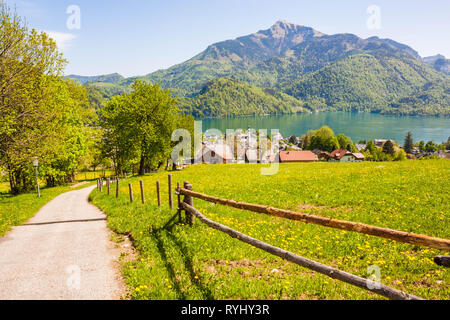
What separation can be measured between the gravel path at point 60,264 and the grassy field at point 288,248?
2.47ft

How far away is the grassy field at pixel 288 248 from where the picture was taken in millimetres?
6137

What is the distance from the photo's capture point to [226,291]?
5992mm

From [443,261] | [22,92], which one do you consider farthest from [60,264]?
[22,92]

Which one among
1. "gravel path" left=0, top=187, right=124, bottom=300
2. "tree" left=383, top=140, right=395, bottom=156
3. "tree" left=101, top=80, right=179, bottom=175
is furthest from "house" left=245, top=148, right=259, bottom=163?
"gravel path" left=0, top=187, right=124, bottom=300

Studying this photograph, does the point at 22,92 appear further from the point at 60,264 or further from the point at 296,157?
the point at 296,157

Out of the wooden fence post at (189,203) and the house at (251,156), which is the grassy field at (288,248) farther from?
the house at (251,156)

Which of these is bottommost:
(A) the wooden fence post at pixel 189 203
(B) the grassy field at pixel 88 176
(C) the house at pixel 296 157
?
(B) the grassy field at pixel 88 176

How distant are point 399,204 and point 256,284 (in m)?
11.0

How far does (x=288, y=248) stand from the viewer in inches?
344

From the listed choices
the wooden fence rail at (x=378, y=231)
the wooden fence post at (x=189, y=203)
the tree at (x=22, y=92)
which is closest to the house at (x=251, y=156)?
the tree at (x=22, y=92)

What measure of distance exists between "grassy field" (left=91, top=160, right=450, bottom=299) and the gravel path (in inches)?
29.7

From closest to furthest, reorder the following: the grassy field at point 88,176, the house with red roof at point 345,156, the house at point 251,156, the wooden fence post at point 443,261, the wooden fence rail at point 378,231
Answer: the wooden fence rail at point 378,231, the wooden fence post at point 443,261, the grassy field at point 88,176, the house at point 251,156, the house with red roof at point 345,156
